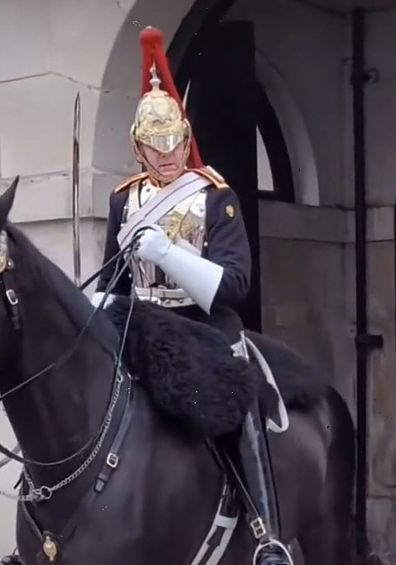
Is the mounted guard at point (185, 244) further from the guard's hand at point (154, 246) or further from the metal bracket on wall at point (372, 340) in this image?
the metal bracket on wall at point (372, 340)

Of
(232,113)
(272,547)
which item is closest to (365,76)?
(232,113)

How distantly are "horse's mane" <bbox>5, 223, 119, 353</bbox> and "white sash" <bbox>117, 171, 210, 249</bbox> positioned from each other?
372 millimetres

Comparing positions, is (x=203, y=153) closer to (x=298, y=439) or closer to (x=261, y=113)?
(x=261, y=113)

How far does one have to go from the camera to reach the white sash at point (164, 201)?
347cm

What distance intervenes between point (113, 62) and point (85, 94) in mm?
178

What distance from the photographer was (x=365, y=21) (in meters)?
6.84

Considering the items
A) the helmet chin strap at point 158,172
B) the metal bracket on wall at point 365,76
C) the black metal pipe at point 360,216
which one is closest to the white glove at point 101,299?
the helmet chin strap at point 158,172

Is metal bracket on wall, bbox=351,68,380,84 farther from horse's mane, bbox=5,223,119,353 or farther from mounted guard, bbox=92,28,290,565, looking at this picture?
horse's mane, bbox=5,223,119,353

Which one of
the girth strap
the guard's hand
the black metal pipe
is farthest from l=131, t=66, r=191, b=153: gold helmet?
the black metal pipe

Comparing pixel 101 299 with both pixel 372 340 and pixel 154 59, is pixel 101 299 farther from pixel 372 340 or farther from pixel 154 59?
pixel 372 340

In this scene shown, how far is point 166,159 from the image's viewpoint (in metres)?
3.49

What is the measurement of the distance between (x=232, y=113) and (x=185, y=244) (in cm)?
253

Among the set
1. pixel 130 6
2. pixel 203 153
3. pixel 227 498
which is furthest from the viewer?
pixel 203 153

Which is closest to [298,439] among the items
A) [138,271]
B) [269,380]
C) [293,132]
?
[269,380]
